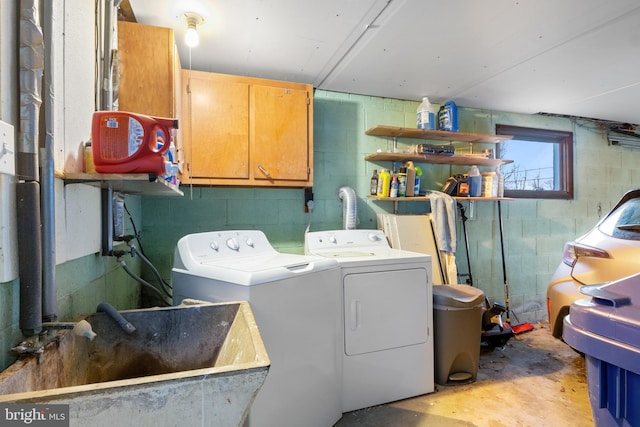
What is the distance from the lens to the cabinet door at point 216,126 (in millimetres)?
2055

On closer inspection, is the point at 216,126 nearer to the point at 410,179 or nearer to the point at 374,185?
the point at 374,185

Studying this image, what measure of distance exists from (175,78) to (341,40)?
1.00m

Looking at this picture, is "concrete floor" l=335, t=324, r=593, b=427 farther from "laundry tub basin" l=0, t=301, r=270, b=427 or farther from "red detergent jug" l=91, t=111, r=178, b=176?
"red detergent jug" l=91, t=111, r=178, b=176

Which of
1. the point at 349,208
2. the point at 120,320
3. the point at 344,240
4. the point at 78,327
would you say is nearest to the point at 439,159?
the point at 349,208

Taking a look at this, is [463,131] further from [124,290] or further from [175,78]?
[124,290]

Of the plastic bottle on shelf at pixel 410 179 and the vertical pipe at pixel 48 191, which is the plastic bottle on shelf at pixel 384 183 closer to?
the plastic bottle on shelf at pixel 410 179

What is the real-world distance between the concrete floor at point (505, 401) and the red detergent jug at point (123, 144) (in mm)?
1697

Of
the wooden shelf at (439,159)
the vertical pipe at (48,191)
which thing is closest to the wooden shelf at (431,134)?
the wooden shelf at (439,159)

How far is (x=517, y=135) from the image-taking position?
10.9 ft

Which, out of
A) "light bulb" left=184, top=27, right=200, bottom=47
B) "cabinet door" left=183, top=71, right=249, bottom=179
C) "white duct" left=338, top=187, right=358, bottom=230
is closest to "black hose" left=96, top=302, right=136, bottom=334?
"cabinet door" left=183, top=71, right=249, bottom=179

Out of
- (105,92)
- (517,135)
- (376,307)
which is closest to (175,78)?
(105,92)

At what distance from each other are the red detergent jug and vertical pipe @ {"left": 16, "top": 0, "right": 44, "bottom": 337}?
0.19m

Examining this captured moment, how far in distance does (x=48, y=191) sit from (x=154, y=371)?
0.71 m

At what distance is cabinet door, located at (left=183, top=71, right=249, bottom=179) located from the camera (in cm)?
205
